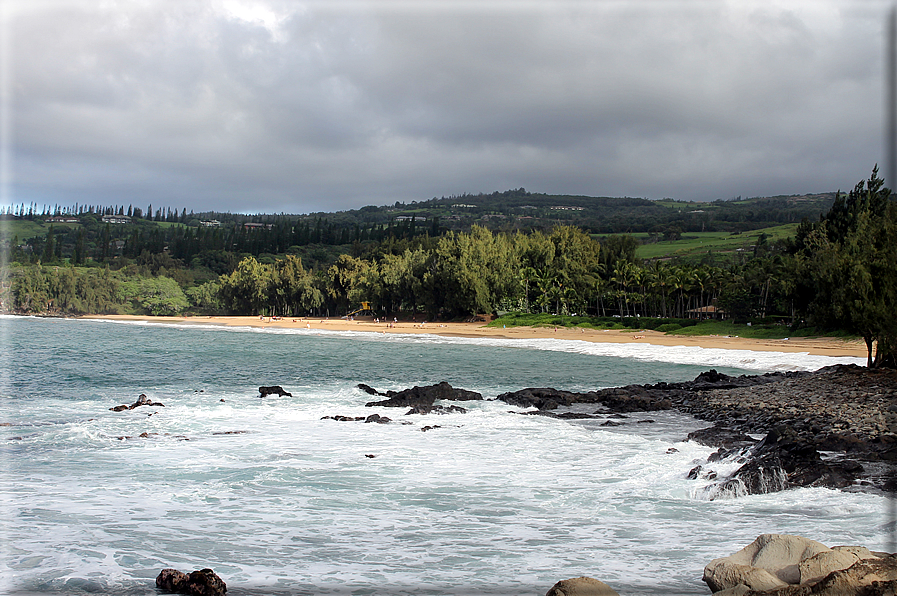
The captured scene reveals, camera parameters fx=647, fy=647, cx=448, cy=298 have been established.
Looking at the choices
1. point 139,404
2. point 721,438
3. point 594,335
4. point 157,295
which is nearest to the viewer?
point 721,438

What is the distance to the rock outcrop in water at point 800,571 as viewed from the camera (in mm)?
4613

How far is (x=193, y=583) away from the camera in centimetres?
686

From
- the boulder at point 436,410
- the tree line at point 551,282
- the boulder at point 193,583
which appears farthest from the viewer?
the tree line at point 551,282

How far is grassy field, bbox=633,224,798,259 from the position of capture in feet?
462

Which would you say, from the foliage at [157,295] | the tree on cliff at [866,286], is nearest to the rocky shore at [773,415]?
the tree on cliff at [866,286]

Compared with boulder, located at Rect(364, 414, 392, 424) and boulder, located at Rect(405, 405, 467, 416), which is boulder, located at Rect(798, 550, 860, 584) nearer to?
boulder, located at Rect(364, 414, 392, 424)

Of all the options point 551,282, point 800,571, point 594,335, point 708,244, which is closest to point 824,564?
point 800,571

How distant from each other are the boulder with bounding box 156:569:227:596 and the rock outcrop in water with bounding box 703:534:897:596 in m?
5.04

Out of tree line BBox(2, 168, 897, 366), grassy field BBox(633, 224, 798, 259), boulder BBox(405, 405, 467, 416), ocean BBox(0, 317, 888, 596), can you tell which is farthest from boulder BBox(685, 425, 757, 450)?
grassy field BBox(633, 224, 798, 259)

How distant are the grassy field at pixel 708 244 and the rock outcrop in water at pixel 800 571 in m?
129

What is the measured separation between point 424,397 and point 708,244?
5739 inches

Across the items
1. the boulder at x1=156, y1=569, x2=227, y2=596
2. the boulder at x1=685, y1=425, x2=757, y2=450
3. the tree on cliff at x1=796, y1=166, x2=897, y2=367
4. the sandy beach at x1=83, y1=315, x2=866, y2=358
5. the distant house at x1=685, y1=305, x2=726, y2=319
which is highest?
the tree on cliff at x1=796, y1=166, x2=897, y2=367

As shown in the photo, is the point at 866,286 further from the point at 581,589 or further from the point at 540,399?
the point at 581,589

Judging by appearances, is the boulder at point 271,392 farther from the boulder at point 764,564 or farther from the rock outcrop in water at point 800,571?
the rock outcrop in water at point 800,571
